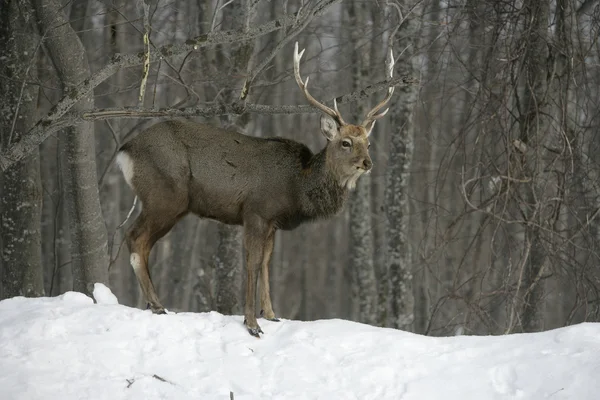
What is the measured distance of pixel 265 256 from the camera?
7.73 m

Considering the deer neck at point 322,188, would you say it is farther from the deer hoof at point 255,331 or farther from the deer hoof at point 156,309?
the deer hoof at point 156,309

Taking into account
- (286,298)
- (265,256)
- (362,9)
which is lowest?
(286,298)

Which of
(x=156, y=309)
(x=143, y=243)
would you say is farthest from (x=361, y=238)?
(x=156, y=309)

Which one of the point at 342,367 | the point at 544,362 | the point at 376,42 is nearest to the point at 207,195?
the point at 342,367

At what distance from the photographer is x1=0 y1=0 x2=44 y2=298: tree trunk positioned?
8.48 metres

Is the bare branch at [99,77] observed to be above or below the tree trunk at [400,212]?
above

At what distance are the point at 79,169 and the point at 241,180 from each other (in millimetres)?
1839

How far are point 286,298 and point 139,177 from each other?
802 inches

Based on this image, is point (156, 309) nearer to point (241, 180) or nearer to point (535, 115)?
point (241, 180)

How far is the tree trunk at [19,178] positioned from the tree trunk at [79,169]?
60 centimetres

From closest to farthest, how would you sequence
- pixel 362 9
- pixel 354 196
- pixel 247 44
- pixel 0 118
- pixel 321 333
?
pixel 321 333
pixel 0 118
pixel 247 44
pixel 354 196
pixel 362 9

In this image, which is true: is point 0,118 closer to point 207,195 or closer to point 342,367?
point 207,195

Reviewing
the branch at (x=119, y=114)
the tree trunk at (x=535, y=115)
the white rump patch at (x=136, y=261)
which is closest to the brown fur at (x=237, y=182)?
the white rump patch at (x=136, y=261)

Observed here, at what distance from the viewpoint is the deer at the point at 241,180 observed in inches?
293
